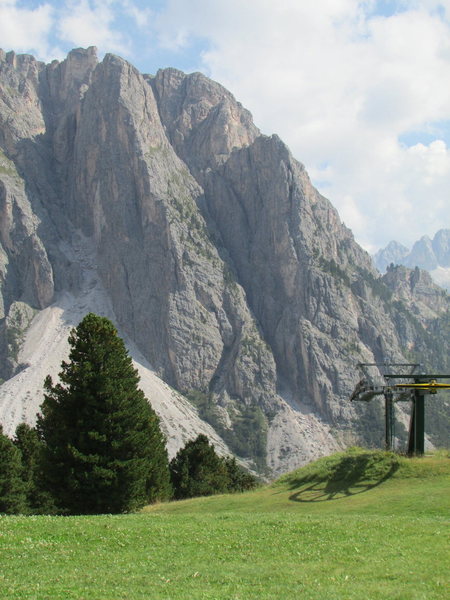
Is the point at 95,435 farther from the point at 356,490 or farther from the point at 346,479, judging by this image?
the point at 356,490

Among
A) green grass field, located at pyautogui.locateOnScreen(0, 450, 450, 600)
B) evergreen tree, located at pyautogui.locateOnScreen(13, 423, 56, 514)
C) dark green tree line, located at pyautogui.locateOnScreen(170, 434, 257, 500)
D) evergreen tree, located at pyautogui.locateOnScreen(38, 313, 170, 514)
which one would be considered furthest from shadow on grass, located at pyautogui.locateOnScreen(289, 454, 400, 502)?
dark green tree line, located at pyautogui.locateOnScreen(170, 434, 257, 500)

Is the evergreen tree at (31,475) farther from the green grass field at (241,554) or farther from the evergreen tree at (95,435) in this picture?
the green grass field at (241,554)

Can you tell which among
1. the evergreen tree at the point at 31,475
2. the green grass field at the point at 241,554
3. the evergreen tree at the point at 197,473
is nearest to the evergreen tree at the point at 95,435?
the green grass field at the point at 241,554

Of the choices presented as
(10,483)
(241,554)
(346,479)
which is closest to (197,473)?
(10,483)

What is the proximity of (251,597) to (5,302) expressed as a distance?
200722 millimetres

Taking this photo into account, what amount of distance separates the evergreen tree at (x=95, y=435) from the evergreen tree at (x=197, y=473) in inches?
1198

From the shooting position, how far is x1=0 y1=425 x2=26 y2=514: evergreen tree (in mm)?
44781

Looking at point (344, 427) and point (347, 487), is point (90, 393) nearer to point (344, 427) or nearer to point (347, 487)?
point (347, 487)

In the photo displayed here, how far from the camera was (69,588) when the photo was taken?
1307cm

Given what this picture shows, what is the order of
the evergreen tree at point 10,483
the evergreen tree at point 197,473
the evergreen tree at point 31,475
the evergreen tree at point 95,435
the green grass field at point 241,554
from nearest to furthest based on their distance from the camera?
the green grass field at point 241,554 < the evergreen tree at point 95,435 < the evergreen tree at point 10,483 < the evergreen tree at point 31,475 < the evergreen tree at point 197,473

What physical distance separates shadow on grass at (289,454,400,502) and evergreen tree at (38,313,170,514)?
26.9 ft

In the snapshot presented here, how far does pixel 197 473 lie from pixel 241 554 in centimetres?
4989

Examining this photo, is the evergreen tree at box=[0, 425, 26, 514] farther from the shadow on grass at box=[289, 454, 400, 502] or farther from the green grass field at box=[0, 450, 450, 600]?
the green grass field at box=[0, 450, 450, 600]

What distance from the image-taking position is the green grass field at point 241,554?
1273cm
